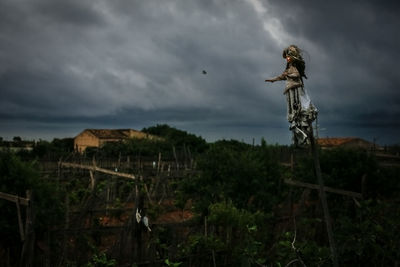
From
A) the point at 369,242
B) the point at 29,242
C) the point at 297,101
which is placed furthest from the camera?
the point at 29,242

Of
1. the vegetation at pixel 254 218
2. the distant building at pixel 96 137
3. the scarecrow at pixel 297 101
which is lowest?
the vegetation at pixel 254 218

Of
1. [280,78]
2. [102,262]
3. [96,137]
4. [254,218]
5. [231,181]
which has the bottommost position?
[102,262]

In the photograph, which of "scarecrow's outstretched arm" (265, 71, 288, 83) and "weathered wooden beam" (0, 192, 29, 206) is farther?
"weathered wooden beam" (0, 192, 29, 206)

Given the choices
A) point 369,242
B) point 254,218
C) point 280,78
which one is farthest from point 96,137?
point 280,78

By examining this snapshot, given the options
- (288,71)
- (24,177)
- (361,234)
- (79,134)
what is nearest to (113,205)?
(24,177)

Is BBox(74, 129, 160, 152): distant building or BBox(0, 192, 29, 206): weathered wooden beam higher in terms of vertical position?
BBox(74, 129, 160, 152): distant building

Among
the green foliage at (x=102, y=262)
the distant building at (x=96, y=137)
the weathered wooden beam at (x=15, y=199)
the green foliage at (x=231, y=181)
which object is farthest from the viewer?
the distant building at (x=96, y=137)

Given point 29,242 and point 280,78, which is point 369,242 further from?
point 29,242

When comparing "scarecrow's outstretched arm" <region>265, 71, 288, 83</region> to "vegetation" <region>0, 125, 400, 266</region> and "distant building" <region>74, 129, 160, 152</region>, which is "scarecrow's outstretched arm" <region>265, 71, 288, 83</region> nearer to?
"vegetation" <region>0, 125, 400, 266</region>

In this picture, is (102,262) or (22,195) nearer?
(102,262)

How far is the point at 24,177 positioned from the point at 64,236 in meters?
1.61

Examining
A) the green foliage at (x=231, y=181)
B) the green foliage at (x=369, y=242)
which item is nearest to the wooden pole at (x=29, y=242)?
the green foliage at (x=231, y=181)

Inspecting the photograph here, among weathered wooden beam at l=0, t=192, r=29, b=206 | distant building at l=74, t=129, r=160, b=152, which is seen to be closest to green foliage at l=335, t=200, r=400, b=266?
weathered wooden beam at l=0, t=192, r=29, b=206

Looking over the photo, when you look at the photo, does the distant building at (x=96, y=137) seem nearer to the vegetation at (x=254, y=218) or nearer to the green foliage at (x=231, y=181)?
the green foliage at (x=231, y=181)
